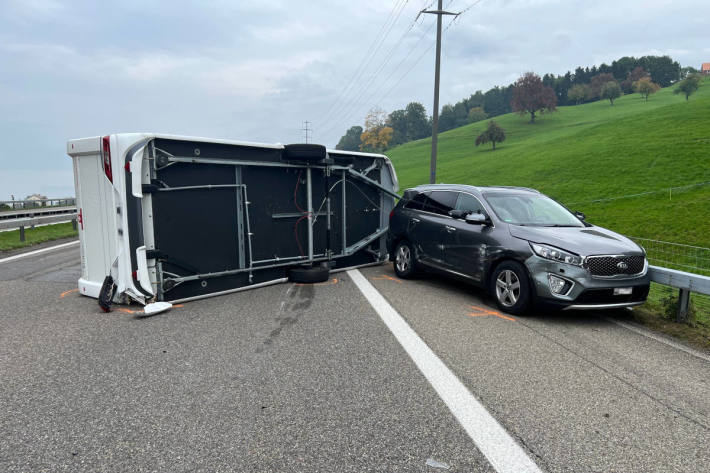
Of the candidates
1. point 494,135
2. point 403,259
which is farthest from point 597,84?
point 403,259

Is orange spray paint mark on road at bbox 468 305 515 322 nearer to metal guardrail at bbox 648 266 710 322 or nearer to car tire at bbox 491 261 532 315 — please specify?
car tire at bbox 491 261 532 315

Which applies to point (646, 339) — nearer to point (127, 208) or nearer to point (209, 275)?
point (209, 275)

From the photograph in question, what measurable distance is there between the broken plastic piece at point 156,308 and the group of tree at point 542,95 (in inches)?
3703

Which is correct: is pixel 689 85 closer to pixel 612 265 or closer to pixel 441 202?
pixel 441 202

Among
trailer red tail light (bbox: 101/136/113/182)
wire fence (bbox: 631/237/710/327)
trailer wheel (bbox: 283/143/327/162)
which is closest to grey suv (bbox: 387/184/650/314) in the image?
wire fence (bbox: 631/237/710/327)

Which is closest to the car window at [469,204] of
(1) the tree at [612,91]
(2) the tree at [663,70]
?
(1) the tree at [612,91]

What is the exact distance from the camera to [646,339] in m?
5.17

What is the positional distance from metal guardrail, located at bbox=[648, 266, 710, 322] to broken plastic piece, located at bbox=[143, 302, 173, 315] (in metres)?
6.55

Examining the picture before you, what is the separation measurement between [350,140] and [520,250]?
156m

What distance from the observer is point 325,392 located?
3.62 meters

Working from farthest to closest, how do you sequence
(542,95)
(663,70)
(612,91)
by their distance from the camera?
(663,70), (612,91), (542,95)

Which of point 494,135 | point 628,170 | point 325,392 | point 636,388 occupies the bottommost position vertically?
point 636,388

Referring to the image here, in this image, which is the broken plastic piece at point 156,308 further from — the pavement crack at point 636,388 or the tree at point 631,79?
the tree at point 631,79

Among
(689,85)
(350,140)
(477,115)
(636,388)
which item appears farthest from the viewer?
(350,140)
